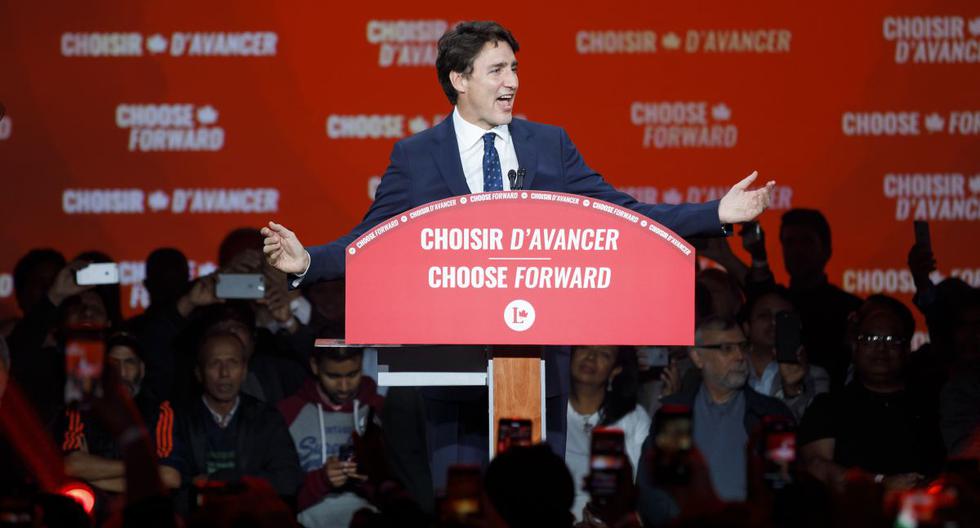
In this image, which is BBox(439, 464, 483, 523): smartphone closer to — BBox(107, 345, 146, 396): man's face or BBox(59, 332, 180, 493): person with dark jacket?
BBox(59, 332, 180, 493): person with dark jacket

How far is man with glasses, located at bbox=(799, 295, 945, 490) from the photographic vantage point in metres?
5.14

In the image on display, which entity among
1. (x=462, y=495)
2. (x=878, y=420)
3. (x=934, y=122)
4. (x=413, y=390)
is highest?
(x=934, y=122)

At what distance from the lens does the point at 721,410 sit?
5.54m

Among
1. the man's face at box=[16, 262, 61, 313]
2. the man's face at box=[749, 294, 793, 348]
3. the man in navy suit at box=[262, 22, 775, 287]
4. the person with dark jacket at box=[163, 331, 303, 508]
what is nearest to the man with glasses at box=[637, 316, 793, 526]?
the man's face at box=[749, 294, 793, 348]

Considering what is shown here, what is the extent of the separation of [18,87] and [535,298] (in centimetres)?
498

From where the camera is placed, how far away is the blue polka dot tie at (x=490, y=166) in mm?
3742

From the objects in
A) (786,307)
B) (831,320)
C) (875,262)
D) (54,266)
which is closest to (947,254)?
(875,262)

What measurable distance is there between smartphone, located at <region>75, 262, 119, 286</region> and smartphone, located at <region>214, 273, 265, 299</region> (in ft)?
1.57

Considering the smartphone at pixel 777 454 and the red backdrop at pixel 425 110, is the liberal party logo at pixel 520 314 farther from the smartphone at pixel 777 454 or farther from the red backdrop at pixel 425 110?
the red backdrop at pixel 425 110

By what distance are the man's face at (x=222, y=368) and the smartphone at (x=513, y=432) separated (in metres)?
2.64

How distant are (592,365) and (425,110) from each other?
2.16 m

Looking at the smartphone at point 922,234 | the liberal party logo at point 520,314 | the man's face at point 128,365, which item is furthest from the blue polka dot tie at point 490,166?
the smartphone at point 922,234

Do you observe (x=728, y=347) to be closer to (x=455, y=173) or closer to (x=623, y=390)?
(x=623, y=390)

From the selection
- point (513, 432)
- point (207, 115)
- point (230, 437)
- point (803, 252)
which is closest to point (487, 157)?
point (513, 432)
